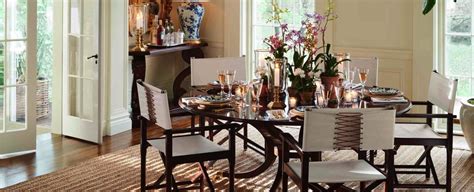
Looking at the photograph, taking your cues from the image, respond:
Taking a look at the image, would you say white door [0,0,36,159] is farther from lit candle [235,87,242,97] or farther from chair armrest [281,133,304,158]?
chair armrest [281,133,304,158]

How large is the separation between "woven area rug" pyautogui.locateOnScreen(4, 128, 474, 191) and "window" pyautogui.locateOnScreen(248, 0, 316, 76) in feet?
6.32

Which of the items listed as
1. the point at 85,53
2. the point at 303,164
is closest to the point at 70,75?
the point at 85,53

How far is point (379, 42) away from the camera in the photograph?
7.21 m

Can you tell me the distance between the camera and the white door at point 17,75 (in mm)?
6078

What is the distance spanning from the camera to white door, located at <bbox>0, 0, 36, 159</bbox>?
6078 mm

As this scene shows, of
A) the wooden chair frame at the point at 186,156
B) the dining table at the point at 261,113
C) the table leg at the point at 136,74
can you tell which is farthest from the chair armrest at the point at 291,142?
the table leg at the point at 136,74

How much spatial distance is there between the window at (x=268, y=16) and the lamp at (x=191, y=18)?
570mm

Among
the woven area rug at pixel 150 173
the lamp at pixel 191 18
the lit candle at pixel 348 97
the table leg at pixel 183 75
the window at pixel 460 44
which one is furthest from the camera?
the table leg at pixel 183 75

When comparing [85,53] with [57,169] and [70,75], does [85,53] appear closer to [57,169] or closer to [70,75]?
[70,75]

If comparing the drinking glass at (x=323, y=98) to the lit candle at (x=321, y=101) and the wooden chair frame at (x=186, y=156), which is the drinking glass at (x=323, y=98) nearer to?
the lit candle at (x=321, y=101)

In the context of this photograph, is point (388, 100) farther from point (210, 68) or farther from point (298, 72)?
point (210, 68)

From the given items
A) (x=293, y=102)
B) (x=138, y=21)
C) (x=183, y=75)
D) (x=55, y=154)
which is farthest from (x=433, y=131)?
(x=183, y=75)

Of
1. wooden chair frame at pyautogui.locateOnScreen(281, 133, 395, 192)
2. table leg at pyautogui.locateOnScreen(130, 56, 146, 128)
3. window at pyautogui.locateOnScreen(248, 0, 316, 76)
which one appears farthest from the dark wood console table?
wooden chair frame at pyautogui.locateOnScreen(281, 133, 395, 192)

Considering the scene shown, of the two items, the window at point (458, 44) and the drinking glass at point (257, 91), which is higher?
the window at point (458, 44)
